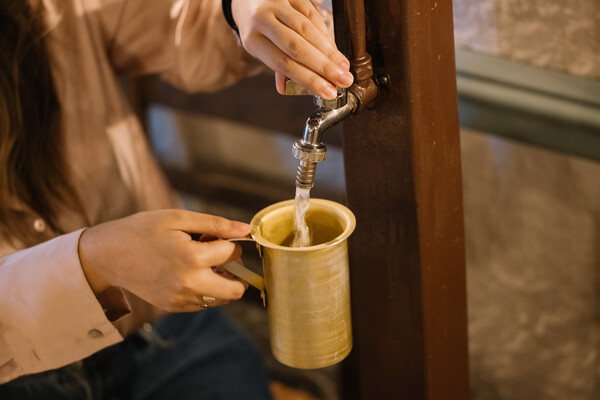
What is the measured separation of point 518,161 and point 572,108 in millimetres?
197

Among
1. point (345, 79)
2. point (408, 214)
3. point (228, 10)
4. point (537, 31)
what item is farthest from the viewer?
point (537, 31)

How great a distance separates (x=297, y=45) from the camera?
730 millimetres

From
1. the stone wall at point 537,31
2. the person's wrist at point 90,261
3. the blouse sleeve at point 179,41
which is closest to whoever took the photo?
the person's wrist at point 90,261

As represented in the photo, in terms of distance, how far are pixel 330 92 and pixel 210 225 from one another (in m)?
0.22

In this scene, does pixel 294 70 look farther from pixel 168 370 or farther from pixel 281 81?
pixel 168 370

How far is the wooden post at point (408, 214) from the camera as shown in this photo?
2.46 feet

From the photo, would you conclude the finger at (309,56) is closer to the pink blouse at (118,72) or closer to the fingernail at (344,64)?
the fingernail at (344,64)

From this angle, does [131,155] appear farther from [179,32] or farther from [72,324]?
[72,324]

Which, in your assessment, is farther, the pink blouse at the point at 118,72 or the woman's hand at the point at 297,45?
the pink blouse at the point at 118,72

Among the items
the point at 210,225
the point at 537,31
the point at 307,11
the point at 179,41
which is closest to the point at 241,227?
the point at 210,225

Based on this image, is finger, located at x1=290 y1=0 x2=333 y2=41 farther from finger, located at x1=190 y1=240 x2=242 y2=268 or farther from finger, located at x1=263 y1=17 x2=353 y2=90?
finger, located at x1=190 y1=240 x2=242 y2=268

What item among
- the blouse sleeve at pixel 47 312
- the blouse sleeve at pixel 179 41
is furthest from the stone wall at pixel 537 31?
the blouse sleeve at pixel 47 312

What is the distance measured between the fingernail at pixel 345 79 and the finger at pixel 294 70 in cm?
2

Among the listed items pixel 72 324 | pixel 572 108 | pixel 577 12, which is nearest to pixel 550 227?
pixel 572 108
